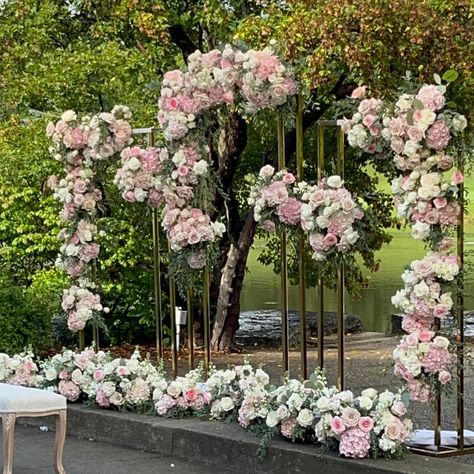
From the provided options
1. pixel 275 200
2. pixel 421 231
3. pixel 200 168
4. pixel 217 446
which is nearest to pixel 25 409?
→ pixel 217 446

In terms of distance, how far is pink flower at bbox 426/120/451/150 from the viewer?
254 inches

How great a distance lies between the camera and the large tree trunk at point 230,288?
1424 cm

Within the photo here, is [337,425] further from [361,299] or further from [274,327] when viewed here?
[361,299]

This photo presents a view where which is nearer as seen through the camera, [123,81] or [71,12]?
[123,81]

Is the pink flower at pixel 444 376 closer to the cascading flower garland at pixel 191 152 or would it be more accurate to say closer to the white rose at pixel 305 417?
the white rose at pixel 305 417

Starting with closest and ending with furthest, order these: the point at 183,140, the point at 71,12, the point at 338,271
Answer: the point at 338,271
the point at 183,140
the point at 71,12

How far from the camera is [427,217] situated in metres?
6.55

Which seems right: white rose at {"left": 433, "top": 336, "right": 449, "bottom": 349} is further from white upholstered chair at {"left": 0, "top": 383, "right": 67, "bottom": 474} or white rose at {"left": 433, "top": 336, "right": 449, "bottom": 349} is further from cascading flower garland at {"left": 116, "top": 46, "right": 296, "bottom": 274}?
white upholstered chair at {"left": 0, "top": 383, "right": 67, "bottom": 474}

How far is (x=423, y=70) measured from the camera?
35.3 ft

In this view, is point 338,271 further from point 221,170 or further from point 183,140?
point 221,170

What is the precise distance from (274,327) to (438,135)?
412 inches

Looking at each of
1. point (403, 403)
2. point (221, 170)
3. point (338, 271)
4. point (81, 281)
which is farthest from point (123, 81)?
point (403, 403)

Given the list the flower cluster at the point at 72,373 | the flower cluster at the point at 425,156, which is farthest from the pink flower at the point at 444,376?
the flower cluster at the point at 72,373

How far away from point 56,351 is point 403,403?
6.69 meters
